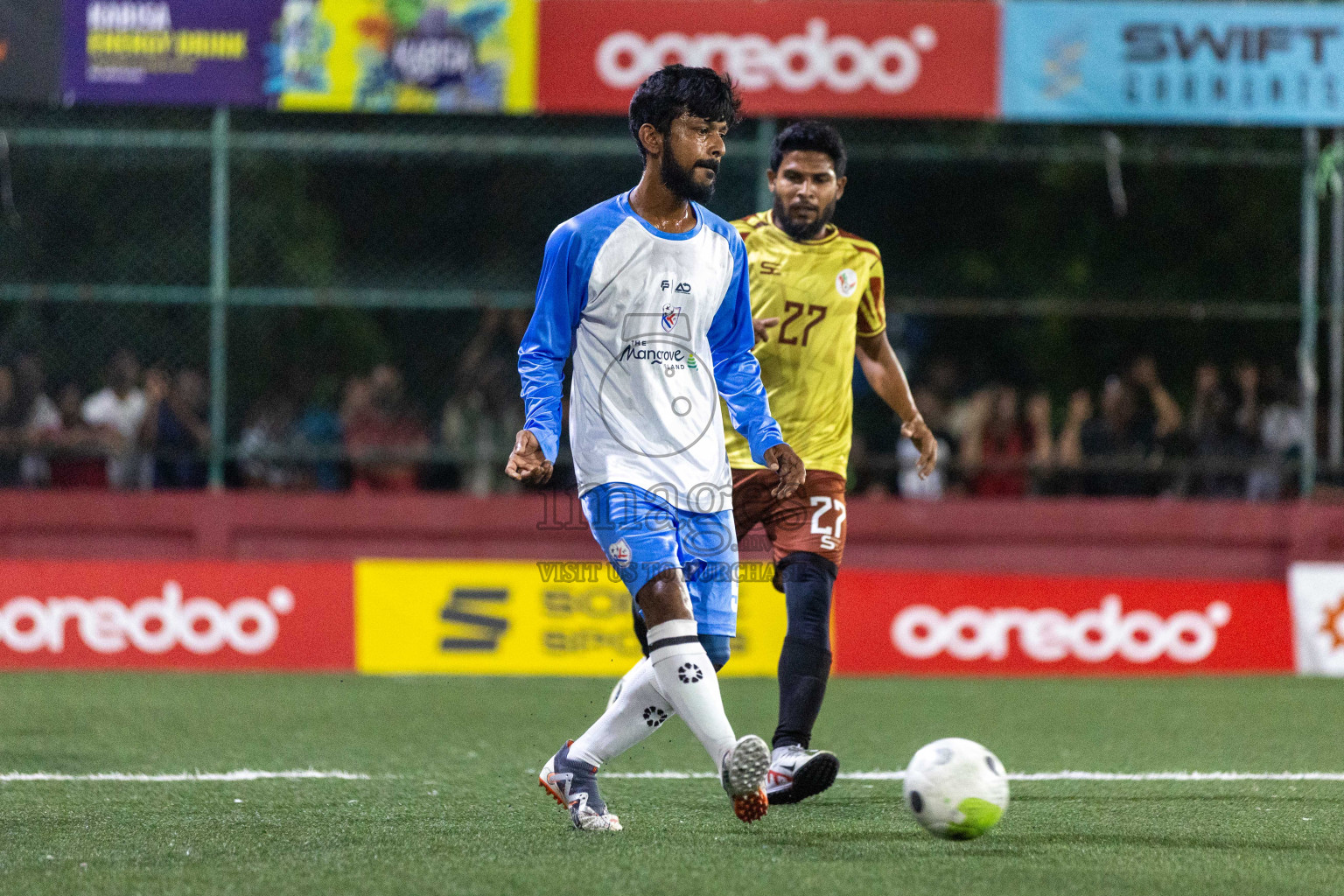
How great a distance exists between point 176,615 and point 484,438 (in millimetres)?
2673

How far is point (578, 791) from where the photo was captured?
17.4ft

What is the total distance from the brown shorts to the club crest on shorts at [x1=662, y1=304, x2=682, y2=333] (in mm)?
1208

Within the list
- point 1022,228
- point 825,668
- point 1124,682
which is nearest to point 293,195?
point 1022,228

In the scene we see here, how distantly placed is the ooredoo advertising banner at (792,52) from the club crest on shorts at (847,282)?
663cm

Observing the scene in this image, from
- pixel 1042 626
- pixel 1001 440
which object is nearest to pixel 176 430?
pixel 1001 440

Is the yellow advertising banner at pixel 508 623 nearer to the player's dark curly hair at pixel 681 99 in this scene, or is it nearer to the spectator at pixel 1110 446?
the spectator at pixel 1110 446

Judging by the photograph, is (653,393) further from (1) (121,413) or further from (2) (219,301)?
(1) (121,413)

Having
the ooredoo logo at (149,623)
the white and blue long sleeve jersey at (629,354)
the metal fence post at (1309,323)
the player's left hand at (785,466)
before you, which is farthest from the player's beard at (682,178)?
the metal fence post at (1309,323)

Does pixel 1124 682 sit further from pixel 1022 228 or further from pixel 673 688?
pixel 1022 228

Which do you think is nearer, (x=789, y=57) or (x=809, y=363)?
(x=809, y=363)

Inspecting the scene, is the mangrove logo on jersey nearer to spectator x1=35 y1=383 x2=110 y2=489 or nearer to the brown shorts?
the brown shorts

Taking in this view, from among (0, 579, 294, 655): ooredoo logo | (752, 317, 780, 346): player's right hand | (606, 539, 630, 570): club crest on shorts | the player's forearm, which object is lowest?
(0, 579, 294, 655): ooredoo logo

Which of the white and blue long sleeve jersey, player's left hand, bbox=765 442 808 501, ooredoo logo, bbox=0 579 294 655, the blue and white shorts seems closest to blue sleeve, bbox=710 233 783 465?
player's left hand, bbox=765 442 808 501

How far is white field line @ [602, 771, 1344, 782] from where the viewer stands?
6676 mm
